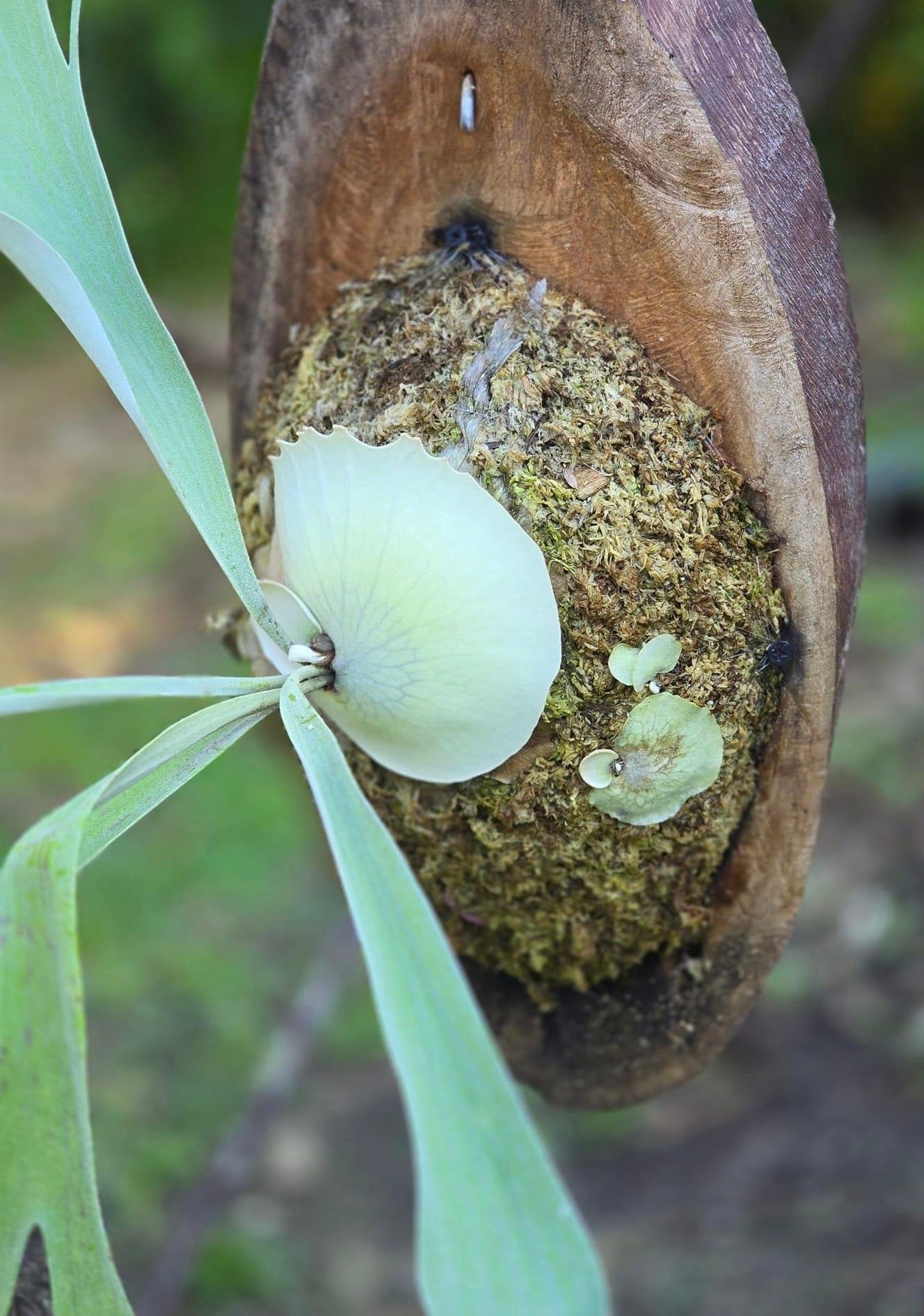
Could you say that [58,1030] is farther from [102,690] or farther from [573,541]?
[573,541]

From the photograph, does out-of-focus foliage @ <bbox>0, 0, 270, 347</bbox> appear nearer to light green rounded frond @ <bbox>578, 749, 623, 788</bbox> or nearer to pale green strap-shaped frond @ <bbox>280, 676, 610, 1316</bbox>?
light green rounded frond @ <bbox>578, 749, 623, 788</bbox>

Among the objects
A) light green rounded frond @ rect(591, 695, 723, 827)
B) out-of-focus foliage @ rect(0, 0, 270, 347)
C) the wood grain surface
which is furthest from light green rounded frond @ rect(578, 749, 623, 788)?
out-of-focus foliage @ rect(0, 0, 270, 347)

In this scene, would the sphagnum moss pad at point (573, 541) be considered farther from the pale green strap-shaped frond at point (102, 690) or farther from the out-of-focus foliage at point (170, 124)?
the out-of-focus foliage at point (170, 124)

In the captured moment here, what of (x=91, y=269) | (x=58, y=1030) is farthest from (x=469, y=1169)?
(x=91, y=269)

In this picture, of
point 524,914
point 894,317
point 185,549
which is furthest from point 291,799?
point 894,317

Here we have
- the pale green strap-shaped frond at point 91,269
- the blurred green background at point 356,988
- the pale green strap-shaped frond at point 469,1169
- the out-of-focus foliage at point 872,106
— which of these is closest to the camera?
the pale green strap-shaped frond at point 469,1169

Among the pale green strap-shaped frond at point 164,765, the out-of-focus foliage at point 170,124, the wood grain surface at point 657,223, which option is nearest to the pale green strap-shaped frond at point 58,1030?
the pale green strap-shaped frond at point 164,765
